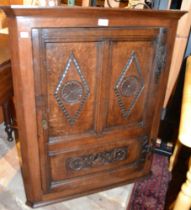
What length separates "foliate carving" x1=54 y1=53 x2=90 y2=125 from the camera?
102 cm

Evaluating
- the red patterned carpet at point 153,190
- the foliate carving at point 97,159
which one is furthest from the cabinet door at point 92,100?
the red patterned carpet at point 153,190

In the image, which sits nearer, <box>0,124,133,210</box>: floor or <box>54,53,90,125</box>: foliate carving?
<box>54,53,90,125</box>: foliate carving

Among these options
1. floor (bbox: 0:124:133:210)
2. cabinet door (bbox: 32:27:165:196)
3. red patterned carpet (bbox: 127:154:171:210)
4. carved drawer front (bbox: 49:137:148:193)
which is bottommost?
floor (bbox: 0:124:133:210)

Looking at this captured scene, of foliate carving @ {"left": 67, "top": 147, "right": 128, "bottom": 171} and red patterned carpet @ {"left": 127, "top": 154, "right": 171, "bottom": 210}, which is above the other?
foliate carving @ {"left": 67, "top": 147, "right": 128, "bottom": 171}

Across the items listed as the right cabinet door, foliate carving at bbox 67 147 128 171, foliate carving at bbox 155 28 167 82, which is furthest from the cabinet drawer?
foliate carving at bbox 155 28 167 82

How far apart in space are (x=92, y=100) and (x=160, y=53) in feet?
1.35

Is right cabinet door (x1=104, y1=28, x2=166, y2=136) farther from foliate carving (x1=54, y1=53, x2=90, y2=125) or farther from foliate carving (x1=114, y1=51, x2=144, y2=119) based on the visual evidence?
foliate carving (x1=54, y1=53, x2=90, y2=125)

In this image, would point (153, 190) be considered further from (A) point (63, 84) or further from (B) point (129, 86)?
(A) point (63, 84)

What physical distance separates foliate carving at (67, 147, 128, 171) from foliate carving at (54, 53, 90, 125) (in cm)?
27

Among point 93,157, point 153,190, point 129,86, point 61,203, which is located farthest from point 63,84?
point 153,190

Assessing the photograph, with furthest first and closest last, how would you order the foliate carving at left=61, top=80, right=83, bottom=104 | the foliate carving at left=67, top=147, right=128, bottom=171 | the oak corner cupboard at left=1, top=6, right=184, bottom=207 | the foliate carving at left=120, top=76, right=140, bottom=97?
the foliate carving at left=67, top=147, right=128, bottom=171 → the foliate carving at left=120, top=76, right=140, bottom=97 → the foliate carving at left=61, top=80, right=83, bottom=104 → the oak corner cupboard at left=1, top=6, right=184, bottom=207

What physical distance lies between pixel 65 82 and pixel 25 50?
222 mm

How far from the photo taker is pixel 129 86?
1.18 m

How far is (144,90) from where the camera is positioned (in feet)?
4.03
